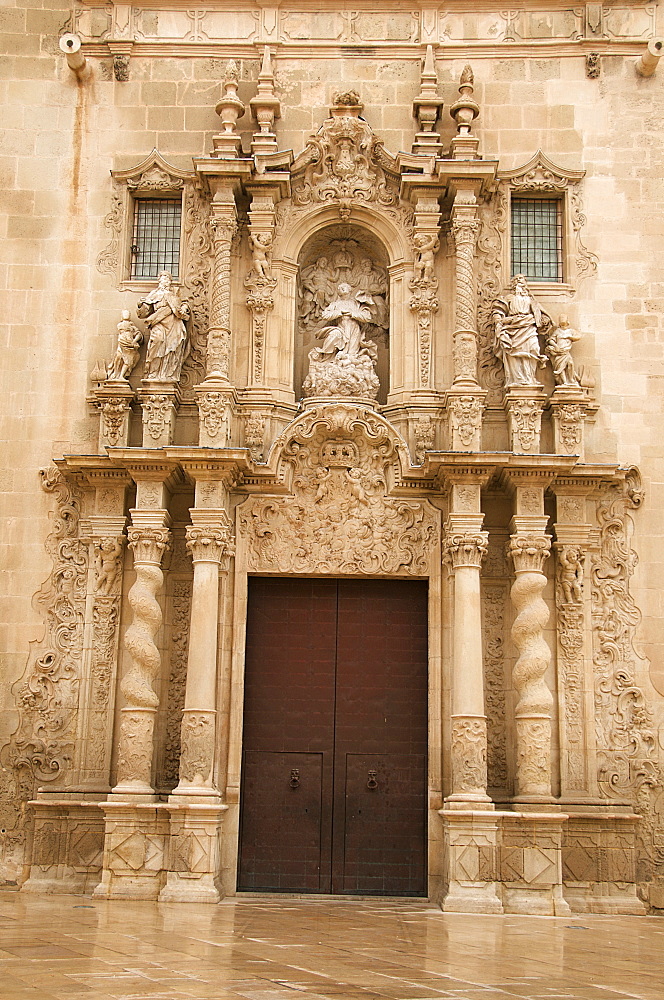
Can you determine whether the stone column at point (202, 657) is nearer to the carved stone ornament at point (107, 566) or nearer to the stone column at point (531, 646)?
the carved stone ornament at point (107, 566)

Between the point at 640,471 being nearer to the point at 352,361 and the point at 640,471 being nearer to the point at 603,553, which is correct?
the point at 603,553

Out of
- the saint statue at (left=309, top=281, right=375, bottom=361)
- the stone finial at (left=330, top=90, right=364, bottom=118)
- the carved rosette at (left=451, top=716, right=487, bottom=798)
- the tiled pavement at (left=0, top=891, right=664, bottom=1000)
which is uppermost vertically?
the stone finial at (left=330, top=90, right=364, bottom=118)

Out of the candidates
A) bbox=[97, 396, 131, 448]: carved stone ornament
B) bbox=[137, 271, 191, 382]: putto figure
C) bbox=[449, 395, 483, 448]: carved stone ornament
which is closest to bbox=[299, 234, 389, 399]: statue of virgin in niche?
bbox=[449, 395, 483, 448]: carved stone ornament

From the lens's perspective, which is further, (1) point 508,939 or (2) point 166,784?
(2) point 166,784

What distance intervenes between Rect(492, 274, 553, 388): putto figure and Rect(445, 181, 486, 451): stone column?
0.36m

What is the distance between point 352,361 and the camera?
15148mm

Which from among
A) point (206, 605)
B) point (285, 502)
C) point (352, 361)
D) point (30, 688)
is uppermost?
point (352, 361)

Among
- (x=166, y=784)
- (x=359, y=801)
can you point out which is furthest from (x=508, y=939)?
(x=166, y=784)

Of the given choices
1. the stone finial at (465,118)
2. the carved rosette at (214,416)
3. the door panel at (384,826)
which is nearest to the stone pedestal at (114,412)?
the carved rosette at (214,416)

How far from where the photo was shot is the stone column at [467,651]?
1320 cm

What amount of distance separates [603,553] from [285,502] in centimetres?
397

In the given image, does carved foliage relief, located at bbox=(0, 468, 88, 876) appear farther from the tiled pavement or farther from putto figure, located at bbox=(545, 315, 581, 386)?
putto figure, located at bbox=(545, 315, 581, 386)

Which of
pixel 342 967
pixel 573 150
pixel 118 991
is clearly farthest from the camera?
pixel 573 150

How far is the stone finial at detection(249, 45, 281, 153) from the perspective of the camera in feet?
50.0
